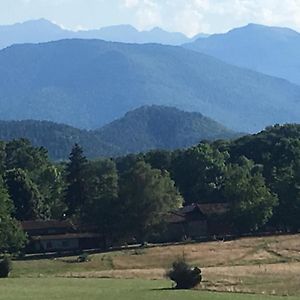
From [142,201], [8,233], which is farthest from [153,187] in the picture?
[8,233]

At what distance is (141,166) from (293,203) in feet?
54.5

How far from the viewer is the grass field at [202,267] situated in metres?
49.5

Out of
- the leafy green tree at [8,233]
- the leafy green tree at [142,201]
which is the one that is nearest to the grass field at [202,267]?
the leafy green tree at [8,233]

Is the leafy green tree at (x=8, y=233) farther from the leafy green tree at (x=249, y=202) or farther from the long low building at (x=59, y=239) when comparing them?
the leafy green tree at (x=249, y=202)

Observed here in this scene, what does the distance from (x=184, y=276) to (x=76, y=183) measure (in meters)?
47.1

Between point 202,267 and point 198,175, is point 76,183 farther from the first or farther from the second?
point 202,267

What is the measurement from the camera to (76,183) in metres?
95.6

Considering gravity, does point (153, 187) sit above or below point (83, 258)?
above

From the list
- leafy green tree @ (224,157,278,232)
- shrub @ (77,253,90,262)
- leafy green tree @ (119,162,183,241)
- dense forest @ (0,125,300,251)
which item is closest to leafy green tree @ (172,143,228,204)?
dense forest @ (0,125,300,251)

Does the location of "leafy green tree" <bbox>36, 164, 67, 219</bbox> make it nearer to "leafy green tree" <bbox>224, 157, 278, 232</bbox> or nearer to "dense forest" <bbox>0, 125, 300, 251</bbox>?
"dense forest" <bbox>0, 125, 300, 251</bbox>

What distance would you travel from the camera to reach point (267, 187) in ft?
315

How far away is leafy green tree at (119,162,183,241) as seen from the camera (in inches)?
3260

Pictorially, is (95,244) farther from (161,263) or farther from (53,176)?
(53,176)

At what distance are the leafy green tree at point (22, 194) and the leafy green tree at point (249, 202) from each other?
20198mm
